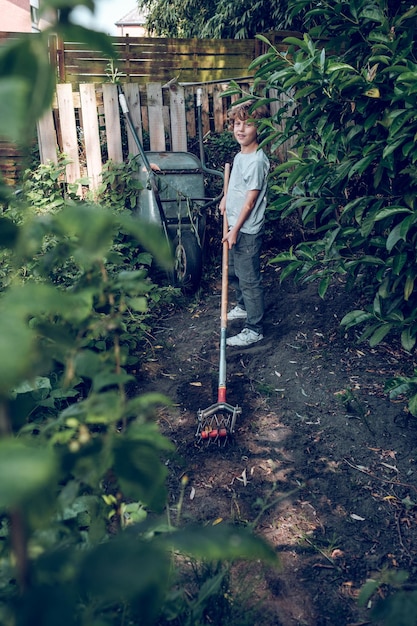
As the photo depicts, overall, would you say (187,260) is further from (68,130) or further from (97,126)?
(68,130)

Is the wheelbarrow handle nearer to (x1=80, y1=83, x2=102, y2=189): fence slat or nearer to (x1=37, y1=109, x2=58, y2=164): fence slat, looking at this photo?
(x1=80, y1=83, x2=102, y2=189): fence slat

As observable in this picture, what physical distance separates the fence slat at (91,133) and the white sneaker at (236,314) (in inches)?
78.4

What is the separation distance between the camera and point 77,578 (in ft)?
2.30

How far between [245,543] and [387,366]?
3162 millimetres

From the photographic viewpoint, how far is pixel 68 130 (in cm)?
572

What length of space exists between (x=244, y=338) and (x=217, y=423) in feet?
3.89

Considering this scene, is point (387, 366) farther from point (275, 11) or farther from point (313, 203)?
point (275, 11)

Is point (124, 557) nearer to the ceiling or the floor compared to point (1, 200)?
nearer to the floor

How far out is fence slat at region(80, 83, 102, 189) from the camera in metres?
5.63

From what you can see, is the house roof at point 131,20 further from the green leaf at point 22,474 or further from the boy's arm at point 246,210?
the green leaf at point 22,474

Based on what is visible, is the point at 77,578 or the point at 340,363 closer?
the point at 77,578

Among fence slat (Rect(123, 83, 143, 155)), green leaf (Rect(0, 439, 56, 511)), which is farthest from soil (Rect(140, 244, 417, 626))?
fence slat (Rect(123, 83, 143, 155))

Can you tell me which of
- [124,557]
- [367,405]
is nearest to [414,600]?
[124,557]

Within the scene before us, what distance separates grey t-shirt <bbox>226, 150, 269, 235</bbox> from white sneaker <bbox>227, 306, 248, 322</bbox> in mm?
730
